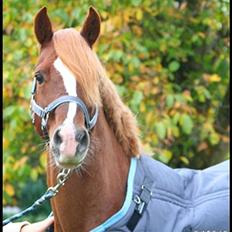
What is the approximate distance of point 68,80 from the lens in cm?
245

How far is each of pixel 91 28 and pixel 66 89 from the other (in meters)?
0.35

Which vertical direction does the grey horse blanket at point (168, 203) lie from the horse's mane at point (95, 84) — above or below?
below

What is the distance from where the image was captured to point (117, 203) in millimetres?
2523

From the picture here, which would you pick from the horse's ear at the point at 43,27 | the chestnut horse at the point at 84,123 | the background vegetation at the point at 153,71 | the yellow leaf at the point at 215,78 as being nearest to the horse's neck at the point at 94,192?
the chestnut horse at the point at 84,123

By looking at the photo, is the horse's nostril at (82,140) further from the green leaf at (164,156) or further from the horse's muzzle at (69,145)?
the green leaf at (164,156)

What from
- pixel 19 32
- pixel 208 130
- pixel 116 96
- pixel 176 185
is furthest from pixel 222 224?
pixel 19 32

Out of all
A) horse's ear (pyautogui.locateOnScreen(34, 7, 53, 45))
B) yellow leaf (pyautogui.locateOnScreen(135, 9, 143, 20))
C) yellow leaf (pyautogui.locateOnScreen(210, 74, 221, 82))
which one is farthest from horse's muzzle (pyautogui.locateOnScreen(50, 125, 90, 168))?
yellow leaf (pyautogui.locateOnScreen(210, 74, 221, 82))

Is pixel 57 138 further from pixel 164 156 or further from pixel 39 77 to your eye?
pixel 164 156

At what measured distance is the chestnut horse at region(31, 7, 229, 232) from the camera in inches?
96.4

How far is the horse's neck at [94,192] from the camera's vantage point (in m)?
2.51

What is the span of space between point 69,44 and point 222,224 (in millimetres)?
924

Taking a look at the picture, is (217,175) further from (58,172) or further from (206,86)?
(206,86)

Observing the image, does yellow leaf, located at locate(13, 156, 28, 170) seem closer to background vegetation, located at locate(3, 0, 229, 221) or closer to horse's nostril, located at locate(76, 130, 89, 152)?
background vegetation, located at locate(3, 0, 229, 221)

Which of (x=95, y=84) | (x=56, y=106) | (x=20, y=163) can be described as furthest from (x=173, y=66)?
(x=56, y=106)
